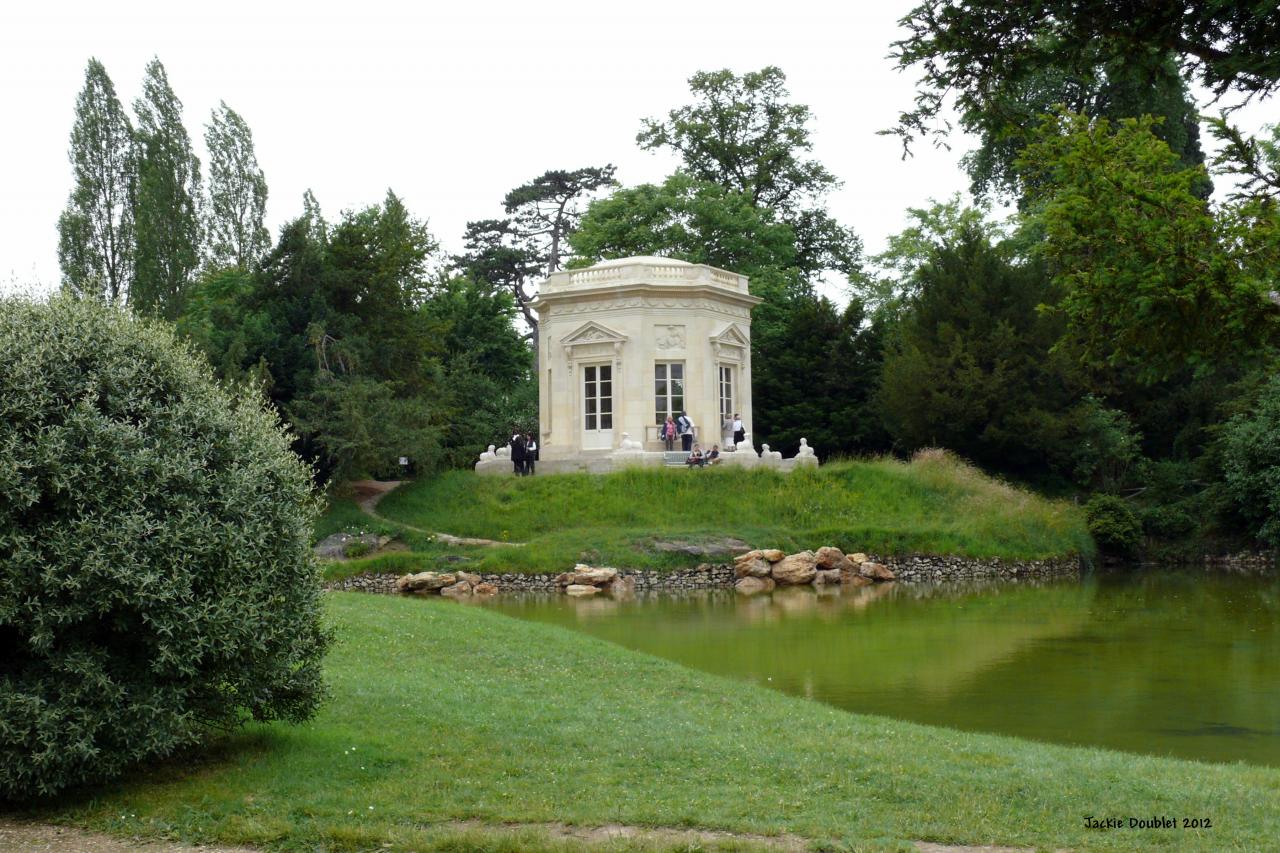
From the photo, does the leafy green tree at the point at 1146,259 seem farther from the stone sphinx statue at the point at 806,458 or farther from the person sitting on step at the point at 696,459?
the stone sphinx statue at the point at 806,458

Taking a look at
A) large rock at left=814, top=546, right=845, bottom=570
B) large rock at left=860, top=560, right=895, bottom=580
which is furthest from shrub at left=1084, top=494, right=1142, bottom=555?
large rock at left=814, top=546, right=845, bottom=570

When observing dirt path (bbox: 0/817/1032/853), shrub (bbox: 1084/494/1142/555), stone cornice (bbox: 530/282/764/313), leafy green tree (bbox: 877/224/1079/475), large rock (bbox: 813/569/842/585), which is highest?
stone cornice (bbox: 530/282/764/313)

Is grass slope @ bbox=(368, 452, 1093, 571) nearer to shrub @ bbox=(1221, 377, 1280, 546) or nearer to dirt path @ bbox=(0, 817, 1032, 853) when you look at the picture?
shrub @ bbox=(1221, 377, 1280, 546)

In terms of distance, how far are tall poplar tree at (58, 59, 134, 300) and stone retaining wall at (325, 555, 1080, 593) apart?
21.4 m

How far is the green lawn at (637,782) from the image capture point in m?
6.39

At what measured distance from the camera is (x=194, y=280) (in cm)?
4344

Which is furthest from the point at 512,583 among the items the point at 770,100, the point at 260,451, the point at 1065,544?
the point at 770,100

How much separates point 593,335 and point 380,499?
735cm

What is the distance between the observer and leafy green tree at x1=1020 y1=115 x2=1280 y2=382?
7391mm

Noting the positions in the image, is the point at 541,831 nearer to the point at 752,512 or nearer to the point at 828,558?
the point at 828,558

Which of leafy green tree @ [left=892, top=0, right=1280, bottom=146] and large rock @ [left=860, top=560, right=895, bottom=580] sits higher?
leafy green tree @ [left=892, top=0, right=1280, bottom=146]

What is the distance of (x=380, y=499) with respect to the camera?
107ft

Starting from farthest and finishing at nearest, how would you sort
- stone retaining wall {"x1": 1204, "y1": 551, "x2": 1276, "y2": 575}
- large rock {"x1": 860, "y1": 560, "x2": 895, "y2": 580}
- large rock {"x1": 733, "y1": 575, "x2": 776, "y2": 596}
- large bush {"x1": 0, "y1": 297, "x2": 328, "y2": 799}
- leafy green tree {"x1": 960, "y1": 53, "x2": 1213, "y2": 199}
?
leafy green tree {"x1": 960, "y1": 53, "x2": 1213, "y2": 199}, stone retaining wall {"x1": 1204, "y1": 551, "x2": 1276, "y2": 575}, large rock {"x1": 860, "y1": 560, "x2": 895, "y2": 580}, large rock {"x1": 733, "y1": 575, "x2": 776, "y2": 596}, large bush {"x1": 0, "y1": 297, "x2": 328, "y2": 799}

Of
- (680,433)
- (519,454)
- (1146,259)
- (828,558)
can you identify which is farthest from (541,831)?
(680,433)
